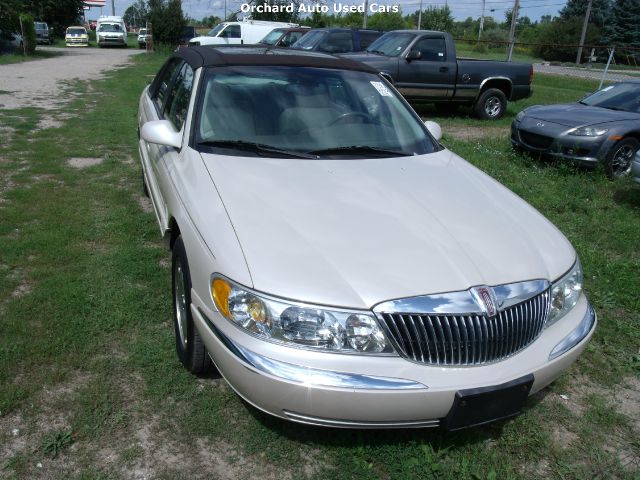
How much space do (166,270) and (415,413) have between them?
2.59 m

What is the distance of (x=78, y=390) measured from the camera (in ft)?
9.46

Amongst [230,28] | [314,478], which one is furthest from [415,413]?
[230,28]

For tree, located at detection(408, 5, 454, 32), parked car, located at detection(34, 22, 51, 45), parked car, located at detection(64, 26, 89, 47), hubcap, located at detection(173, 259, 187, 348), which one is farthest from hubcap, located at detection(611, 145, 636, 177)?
tree, located at detection(408, 5, 454, 32)

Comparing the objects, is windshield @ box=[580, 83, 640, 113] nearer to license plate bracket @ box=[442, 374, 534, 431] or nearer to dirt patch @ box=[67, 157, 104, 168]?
license plate bracket @ box=[442, 374, 534, 431]

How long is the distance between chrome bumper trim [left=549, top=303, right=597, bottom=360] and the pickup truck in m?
9.17

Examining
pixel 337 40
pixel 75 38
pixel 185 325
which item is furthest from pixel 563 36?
pixel 185 325

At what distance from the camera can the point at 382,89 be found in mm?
4176

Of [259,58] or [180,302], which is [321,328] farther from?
[259,58]

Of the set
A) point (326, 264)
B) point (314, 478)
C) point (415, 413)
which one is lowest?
point (314, 478)

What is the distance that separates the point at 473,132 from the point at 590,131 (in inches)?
146

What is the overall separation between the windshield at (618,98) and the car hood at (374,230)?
5.88 metres

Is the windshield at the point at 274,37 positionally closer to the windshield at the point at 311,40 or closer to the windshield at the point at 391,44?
the windshield at the point at 311,40

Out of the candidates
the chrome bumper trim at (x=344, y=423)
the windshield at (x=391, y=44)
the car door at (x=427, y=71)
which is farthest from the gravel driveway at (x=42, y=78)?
the chrome bumper trim at (x=344, y=423)

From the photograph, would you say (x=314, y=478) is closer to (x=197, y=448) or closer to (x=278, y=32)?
(x=197, y=448)
